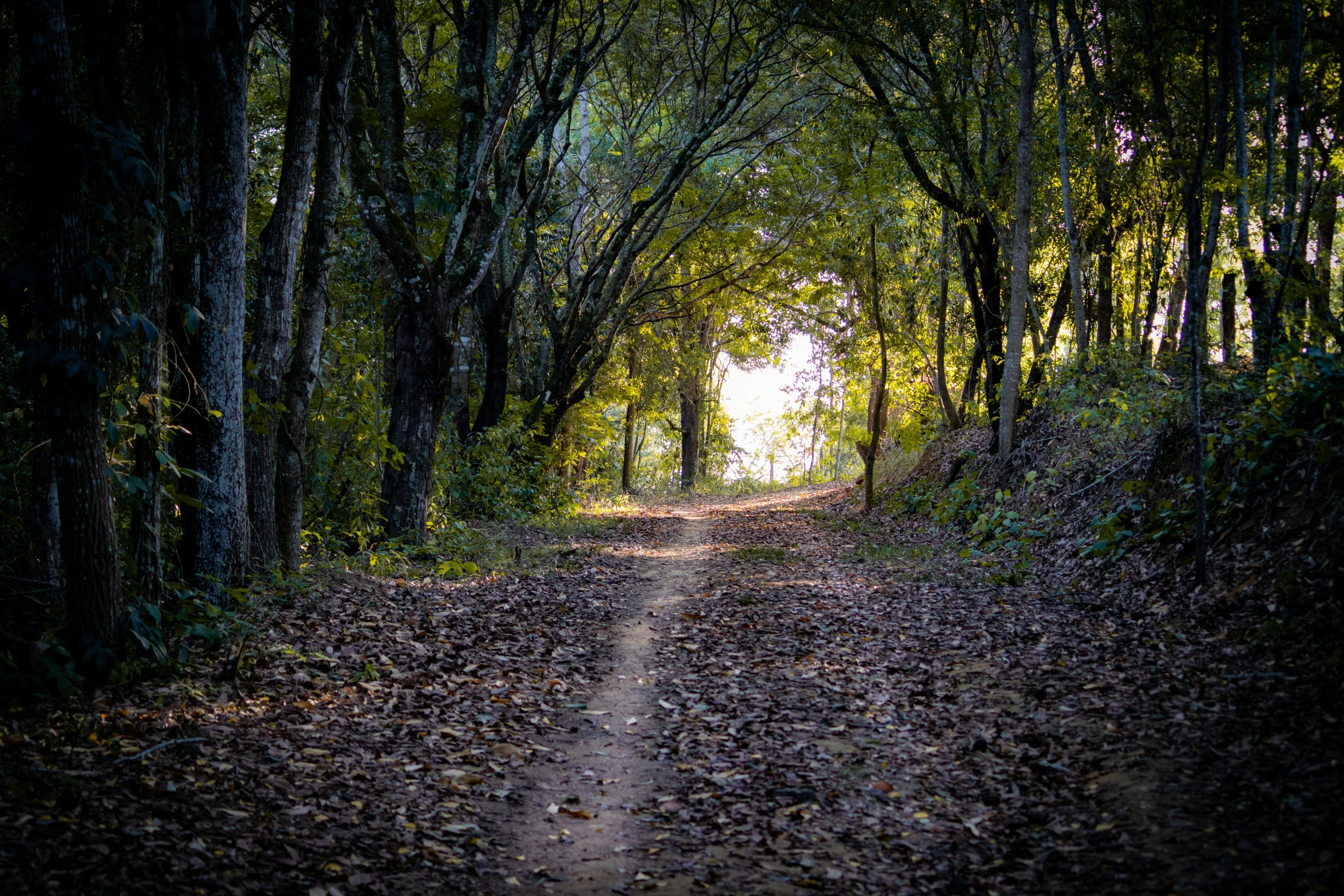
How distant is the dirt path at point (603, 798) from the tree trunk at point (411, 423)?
5.11 meters

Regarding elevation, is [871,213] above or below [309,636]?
above

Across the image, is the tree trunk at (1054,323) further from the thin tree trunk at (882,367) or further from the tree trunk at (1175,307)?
the thin tree trunk at (882,367)

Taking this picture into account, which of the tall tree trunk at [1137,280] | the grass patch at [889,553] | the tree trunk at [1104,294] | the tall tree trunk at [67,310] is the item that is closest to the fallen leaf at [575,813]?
the tall tree trunk at [67,310]

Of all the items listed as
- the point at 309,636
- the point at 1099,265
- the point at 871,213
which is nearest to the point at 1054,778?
the point at 309,636

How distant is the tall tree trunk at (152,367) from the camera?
18.0ft

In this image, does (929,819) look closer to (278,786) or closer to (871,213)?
(278,786)

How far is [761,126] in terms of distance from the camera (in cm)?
1925

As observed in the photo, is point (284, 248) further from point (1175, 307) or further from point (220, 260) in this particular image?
point (1175, 307)

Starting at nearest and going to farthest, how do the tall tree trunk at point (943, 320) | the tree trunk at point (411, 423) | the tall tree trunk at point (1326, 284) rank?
the tall tree trunk at point (1326, 284)
the tree trunk at point (411, 423)
the tall tree trunk at point (943, 320)

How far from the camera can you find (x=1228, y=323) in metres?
13.2

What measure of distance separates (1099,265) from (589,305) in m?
9.82

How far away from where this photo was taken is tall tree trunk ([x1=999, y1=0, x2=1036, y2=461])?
1263 cm

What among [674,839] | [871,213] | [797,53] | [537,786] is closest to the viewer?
[674,839]

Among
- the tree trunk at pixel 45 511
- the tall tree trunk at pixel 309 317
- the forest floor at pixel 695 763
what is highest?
the tall tree trunk at pixel 309 317
